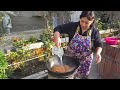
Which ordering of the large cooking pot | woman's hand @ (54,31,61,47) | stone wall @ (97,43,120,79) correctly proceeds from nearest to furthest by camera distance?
1. the large cooking pot
2. woman's hand @ (54,31,61,47)
3. stone wall @ (97,43,120,79)

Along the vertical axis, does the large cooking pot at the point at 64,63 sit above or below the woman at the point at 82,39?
below

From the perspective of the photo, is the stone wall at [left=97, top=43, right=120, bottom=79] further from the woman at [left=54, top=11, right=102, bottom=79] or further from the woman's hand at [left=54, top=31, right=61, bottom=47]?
the woman's hand at [left=54, top=31, right=61, bottom=47]

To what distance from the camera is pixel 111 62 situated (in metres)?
4.71

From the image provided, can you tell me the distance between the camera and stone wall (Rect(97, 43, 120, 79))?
455cm

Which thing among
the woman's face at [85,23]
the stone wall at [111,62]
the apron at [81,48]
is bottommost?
the stone wall at [111,62]

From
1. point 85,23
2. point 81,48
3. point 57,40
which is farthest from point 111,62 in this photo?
point 57,40

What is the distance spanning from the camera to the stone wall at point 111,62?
4.55m

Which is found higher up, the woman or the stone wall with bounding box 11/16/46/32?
the stone wall with bounding box 11/16/46/32

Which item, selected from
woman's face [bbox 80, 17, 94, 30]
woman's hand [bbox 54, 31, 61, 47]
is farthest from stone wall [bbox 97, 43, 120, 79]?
woman's hand [bbox 54, 31, 61, 47]

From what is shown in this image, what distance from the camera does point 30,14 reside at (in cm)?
1585

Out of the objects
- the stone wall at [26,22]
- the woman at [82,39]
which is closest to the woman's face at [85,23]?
the woman at [82,39]

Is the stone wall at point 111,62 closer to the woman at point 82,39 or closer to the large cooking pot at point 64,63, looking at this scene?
the woman at point 82,39

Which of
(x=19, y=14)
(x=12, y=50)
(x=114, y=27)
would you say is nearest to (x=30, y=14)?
(x=19, y=14)

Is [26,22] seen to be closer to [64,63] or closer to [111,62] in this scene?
[111,62]
